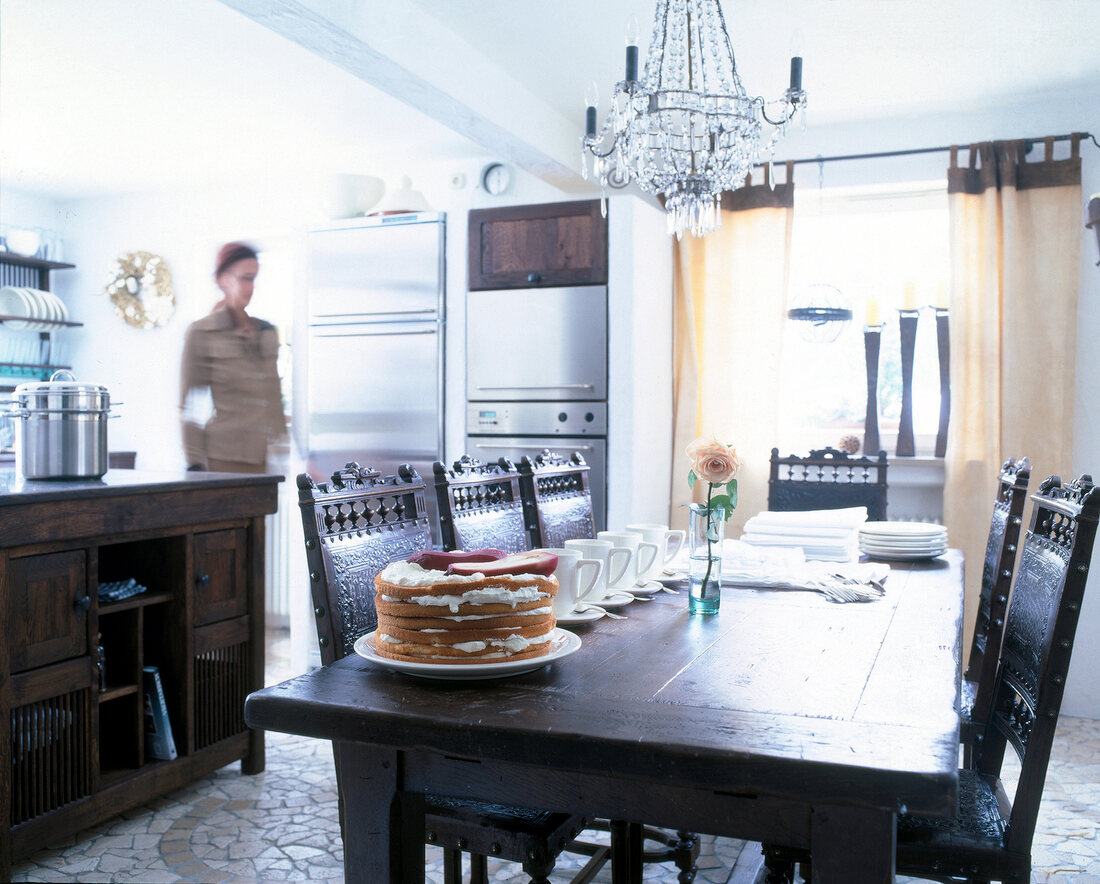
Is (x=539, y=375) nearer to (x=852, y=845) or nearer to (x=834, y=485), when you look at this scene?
(x=834, y=485)

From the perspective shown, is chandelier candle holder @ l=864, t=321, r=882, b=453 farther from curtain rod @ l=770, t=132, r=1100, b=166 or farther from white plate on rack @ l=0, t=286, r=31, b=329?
white plate on rack @ l=0, t=286, r=31, b=329

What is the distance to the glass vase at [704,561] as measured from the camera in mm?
1734

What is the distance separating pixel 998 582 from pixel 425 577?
1523 mm

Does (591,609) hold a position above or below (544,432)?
below

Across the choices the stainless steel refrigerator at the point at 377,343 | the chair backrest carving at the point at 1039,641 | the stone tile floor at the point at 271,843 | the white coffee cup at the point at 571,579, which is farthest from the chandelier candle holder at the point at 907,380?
the white coffee cup at the point at 571,579

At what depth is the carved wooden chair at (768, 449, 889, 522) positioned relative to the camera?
3139 mm

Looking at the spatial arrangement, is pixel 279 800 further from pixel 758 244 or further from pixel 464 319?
pixel 758 244

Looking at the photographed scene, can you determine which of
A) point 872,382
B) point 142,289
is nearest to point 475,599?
point 872,382

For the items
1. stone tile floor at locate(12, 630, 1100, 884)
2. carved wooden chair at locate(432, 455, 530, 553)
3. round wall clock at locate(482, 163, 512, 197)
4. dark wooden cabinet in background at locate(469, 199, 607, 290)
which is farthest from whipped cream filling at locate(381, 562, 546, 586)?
round wall clock at locate(482, 163, 512, 197)

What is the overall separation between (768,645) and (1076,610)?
0.47m

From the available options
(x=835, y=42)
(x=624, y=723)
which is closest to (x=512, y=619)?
(x=624, y=723)

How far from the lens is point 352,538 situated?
1729 mm

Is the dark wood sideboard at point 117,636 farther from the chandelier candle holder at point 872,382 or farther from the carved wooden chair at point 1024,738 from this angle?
the chandelier candle holder at point 872,382

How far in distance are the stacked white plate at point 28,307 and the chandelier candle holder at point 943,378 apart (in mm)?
4045
